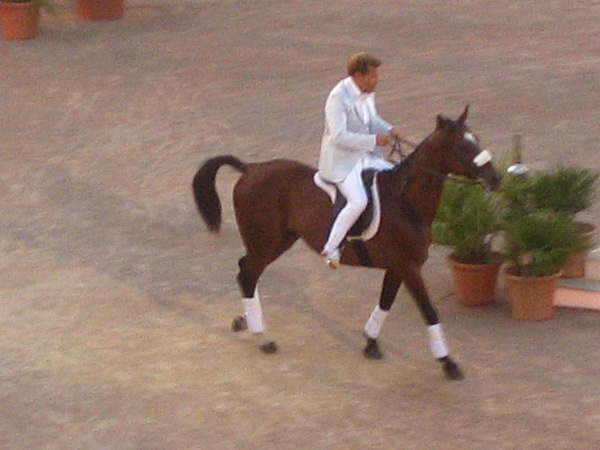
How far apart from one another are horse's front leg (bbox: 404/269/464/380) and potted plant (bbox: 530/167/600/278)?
160 centimetres

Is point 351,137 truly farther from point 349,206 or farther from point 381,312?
point 381,312

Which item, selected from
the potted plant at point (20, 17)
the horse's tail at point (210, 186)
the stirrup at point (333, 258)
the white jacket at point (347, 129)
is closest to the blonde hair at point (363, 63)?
the white jacket at point (347, 129)

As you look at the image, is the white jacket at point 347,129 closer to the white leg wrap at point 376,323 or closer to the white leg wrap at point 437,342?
the white leg wrap at point 376,323

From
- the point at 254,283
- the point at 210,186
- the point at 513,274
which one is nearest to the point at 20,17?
the point at 210,186

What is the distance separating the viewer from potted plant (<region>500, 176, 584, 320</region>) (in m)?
8.67

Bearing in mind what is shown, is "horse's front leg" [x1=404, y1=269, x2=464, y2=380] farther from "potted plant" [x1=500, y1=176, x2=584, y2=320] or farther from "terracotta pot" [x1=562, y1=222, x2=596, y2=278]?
"terracotta pot" [x1=562, y1=222, x2=596, y2=278]

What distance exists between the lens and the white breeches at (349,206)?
7863 millimetres

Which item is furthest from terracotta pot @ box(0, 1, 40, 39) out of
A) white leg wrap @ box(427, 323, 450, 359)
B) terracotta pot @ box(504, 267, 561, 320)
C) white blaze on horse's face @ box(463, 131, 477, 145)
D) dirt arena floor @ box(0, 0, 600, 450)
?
white leg wrap @ box(427, 323, 450, 359)

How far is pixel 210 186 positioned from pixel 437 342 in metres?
1.98

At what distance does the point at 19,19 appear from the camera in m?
17.3

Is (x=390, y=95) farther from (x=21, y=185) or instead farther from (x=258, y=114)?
(x=21, y=185)

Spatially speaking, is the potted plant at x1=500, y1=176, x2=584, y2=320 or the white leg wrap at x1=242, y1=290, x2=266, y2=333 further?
the potted plant at x1=500, y1=176, x2=584, y2=320

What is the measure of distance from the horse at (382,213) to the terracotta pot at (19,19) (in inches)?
373

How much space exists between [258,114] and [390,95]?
1.57 meters
